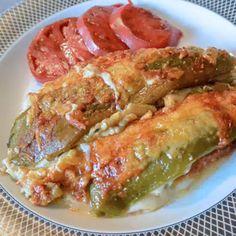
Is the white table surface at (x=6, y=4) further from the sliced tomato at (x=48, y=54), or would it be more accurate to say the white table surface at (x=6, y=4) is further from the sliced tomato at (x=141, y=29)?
the sliced tomato at (x=141, y=29)

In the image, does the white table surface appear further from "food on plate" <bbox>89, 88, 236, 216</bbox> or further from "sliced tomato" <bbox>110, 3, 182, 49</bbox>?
"food on plate" <bbox>89, 88, 236, 216</bbox>

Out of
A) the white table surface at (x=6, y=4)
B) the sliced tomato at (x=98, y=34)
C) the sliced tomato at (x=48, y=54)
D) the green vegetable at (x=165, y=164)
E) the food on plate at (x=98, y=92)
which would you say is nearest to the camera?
the green vegetable at (x=165, y=164)

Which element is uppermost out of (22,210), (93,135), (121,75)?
(121,75)

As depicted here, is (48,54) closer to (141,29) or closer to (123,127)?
(141,29)

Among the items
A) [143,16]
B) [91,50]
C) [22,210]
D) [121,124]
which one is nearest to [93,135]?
[121,124]

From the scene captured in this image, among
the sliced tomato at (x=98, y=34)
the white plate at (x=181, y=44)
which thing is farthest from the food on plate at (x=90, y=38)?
the white plate at (x=181, y=44)

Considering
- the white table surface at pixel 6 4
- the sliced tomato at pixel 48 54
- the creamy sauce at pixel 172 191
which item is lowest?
the creamy sauce at pixel 172 191

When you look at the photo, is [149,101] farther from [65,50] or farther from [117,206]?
[65,50]

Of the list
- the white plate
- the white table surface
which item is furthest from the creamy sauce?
the white table surface
